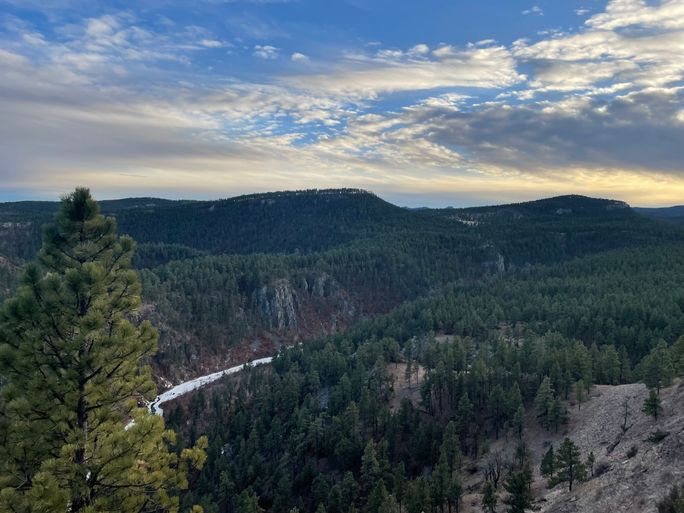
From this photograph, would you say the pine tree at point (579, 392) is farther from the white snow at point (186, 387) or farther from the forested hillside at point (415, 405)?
the white snow at point (186, 387)

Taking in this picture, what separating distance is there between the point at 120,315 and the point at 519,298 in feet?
555

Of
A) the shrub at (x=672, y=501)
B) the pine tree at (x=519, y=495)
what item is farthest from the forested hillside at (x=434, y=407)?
the shrub at (x=672, y=501)

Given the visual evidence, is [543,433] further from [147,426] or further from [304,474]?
[147,426]

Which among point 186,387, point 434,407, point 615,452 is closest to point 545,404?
point 615,452

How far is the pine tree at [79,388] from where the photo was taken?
1745 cm

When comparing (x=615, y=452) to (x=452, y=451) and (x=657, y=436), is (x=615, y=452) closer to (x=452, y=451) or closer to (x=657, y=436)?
(x=657, y=436)

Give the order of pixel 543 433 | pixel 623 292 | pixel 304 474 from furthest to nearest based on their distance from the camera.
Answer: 1. pixel 623 292
2. pixel 304 474
3. pixel 543 433

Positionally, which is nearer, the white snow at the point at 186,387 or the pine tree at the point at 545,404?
the pine tree at the point at 545,404

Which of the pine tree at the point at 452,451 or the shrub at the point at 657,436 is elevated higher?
the shrub at the point at 657,436

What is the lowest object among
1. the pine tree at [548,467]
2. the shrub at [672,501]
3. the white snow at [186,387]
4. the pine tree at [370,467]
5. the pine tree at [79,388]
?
the white snow at [186,387]

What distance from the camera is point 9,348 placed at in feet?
58.3

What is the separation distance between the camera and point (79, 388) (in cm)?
1856

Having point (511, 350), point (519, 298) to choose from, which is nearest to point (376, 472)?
point (511, 350)

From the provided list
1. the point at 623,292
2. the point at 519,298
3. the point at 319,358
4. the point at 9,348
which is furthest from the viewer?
the point at 519,298
